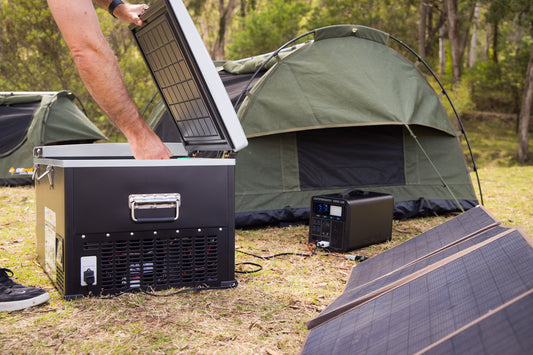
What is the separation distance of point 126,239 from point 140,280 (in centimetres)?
21

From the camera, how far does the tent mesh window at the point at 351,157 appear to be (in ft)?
13.3

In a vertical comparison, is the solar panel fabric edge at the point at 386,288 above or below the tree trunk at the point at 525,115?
below

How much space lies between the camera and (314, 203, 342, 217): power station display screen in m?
3.19

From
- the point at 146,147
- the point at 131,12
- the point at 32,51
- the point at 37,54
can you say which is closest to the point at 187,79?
the point at 146,147

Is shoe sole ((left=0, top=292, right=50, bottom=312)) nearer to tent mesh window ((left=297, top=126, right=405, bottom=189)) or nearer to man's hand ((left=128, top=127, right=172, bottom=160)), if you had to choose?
man's hand ((left=128, top=127, right=172, bottom=160))

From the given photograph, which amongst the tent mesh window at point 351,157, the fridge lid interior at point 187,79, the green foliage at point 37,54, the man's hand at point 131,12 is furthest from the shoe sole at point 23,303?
the green foliage at point 37,54

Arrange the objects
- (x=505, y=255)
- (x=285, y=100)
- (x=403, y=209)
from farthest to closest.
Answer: (x=403, y=209), (x=285, y=100), (x=505, y=255)

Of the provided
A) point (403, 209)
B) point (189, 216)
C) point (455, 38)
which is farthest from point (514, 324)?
point (455, 38)

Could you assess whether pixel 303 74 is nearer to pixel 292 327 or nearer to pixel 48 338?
pixel 292 327

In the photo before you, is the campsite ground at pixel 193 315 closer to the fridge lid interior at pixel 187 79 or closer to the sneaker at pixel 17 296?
the sneaker at pixel 17 296

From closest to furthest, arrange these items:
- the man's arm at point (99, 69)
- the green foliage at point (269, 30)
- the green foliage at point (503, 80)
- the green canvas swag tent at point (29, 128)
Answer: the man's arm at point (99, 69), the green canvas swag tent at point (29, 128), the green foliage at point (503, 80), the green foliage at point (269, 30)

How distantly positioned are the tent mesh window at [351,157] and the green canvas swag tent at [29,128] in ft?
12.7

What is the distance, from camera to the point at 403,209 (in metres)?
4.25

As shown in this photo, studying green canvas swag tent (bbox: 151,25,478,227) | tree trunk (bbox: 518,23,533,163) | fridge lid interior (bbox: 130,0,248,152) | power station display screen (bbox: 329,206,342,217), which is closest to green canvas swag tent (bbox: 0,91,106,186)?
green canvas swag tent (bbox: 151,25,478,227)
